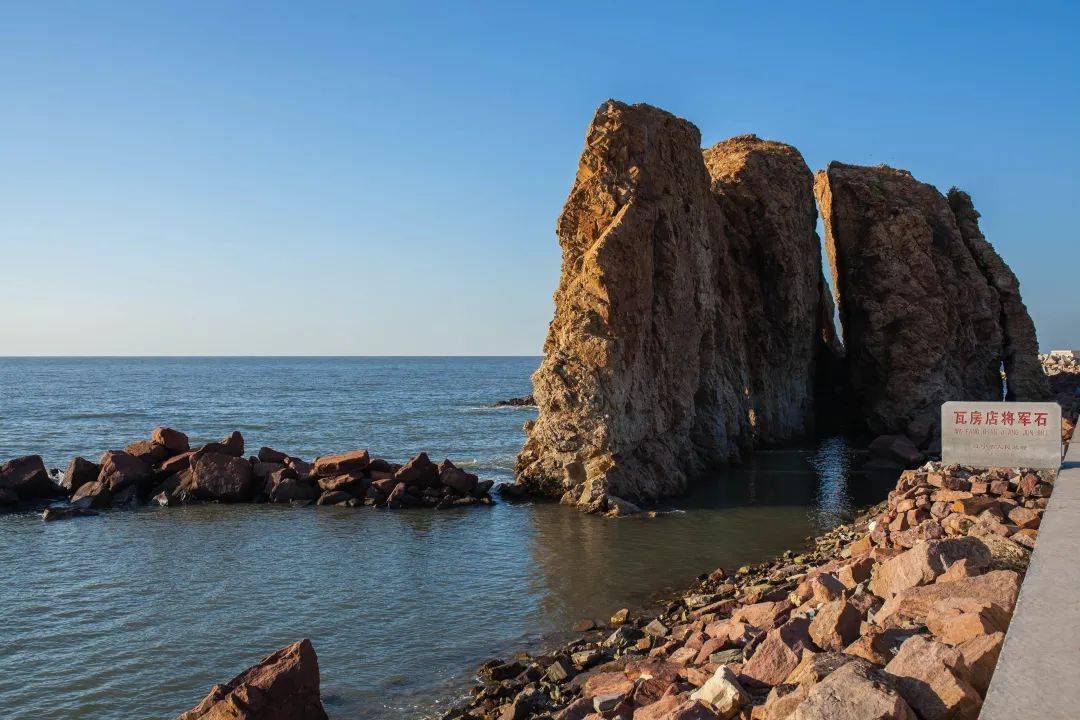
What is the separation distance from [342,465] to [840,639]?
2348cm

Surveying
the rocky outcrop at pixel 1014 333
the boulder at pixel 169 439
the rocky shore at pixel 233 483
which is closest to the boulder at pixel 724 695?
the rocky shore at pixel 233 483

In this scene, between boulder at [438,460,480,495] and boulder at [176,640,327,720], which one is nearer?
boulder at [176,640,327,720]

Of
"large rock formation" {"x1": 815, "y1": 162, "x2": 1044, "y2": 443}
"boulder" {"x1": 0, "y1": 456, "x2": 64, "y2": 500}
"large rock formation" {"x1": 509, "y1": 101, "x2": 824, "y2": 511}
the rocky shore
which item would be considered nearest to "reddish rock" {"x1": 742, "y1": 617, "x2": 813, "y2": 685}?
"large rock formation" {"x1": 509, "y1": 101, "x2": 824, "y2": 511}

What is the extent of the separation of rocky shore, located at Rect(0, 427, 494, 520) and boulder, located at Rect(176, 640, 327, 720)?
1688cm

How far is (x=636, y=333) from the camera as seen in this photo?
27.4 meters

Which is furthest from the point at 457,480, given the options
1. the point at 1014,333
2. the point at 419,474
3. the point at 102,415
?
the point at 102,415

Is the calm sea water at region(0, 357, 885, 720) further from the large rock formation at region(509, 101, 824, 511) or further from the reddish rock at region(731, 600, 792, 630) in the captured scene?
the reddish rock at region(731, 600, 792, 630)

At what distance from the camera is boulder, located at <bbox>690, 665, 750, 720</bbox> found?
745 cm

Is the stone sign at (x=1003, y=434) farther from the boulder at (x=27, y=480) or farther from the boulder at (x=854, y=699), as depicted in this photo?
the boulder at (x=27, y=480)

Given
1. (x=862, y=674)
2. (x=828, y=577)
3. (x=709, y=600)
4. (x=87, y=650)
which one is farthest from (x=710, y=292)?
(x=862, y=674)

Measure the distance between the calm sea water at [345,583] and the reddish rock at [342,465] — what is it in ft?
9.21

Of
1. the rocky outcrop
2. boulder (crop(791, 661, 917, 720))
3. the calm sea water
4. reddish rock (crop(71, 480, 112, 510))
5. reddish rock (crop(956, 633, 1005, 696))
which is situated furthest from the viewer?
the rocky outcrop

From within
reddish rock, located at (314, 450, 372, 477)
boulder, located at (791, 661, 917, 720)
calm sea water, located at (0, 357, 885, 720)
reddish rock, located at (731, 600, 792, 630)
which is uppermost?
boulder, located at (791, 661, 917, 720)

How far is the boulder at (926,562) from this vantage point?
376 inches
